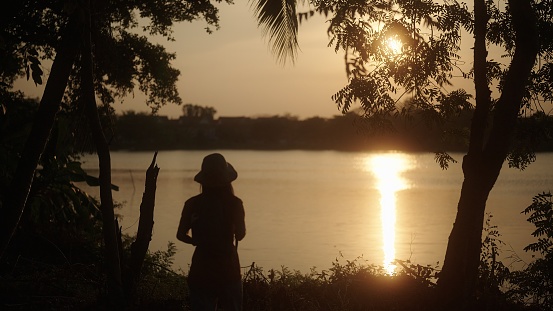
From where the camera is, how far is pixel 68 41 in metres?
8.60

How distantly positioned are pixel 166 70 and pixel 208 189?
14218 millimetres

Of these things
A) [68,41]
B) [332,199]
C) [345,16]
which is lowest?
[332,199]

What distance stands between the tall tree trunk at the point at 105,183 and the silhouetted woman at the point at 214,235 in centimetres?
298

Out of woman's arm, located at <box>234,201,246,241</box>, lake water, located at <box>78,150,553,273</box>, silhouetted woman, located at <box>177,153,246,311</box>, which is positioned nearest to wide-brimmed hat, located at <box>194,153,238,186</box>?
silhouetted woman, located at <box>177,153,246,311</box>

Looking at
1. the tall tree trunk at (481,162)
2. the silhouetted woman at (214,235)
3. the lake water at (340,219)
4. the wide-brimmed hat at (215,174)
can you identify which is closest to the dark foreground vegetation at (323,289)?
the tall tree trunk at (481,162)

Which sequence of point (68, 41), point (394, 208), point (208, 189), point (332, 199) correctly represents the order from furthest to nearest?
point (332, 199) → point (394, 208) → point (68, 41) → point (208, 189)

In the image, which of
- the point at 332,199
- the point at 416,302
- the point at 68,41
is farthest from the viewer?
the point at 332,199

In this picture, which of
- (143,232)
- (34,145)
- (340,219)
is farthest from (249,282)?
(340,219)

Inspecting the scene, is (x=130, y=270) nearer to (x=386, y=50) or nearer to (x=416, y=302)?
(x=416, y=302)

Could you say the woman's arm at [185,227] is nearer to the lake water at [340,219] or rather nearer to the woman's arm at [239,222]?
the woman's arm at [239,222]

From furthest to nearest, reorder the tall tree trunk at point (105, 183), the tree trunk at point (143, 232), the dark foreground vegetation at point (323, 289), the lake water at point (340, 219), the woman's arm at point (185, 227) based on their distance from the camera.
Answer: the lake water at point (340, 219)
the tree trunk at point (143, 232)
the dark foreground vegetation at point (323, 289)
the tall tree trunk at point (105, 183)
the woman's arm at point (185, 227)

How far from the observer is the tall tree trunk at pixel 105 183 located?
27.5ft

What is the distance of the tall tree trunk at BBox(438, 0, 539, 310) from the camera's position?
29.5ft

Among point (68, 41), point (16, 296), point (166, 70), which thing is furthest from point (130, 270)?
point (166, 70)
